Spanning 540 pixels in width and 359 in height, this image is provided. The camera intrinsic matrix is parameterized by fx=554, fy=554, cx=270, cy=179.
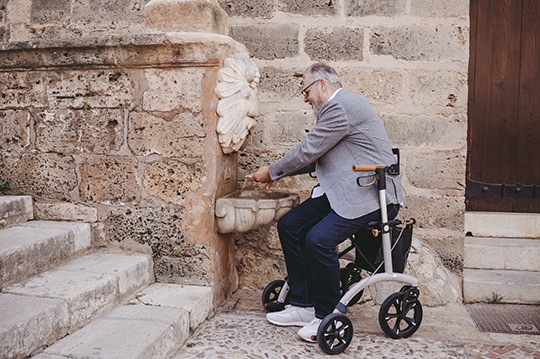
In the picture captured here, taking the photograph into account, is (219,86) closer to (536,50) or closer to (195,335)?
(195,335)

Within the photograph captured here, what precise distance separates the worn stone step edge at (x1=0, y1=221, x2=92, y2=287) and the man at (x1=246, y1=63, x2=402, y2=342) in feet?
3.88

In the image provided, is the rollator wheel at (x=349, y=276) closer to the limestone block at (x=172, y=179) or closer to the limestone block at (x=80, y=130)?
the limestone block at (x=172, y=179)

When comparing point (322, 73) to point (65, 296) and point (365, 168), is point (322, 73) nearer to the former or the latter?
point (365, 168)

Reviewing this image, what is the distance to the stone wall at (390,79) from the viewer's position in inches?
151

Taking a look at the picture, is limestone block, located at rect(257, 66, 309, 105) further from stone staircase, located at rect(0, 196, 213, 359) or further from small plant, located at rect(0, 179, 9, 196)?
small plant, located at rect(0, 179, 9, 196)

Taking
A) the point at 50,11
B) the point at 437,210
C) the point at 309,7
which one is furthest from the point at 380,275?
the point at 50,11

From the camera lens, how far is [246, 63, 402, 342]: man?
2.88m

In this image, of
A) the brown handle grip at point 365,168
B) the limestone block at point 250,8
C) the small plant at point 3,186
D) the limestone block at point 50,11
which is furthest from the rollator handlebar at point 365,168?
the limestone block at point 50,11

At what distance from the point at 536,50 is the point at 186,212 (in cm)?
301

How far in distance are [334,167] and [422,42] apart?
56.4 inches

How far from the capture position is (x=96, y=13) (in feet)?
12.9

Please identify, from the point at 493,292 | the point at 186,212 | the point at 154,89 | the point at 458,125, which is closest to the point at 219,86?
the point at 154,89

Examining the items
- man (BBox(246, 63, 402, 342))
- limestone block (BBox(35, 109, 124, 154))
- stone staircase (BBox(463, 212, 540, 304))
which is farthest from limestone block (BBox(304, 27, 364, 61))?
stone staircase (BBox(463, 212, 540, 304))

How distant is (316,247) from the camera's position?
2848 mm
